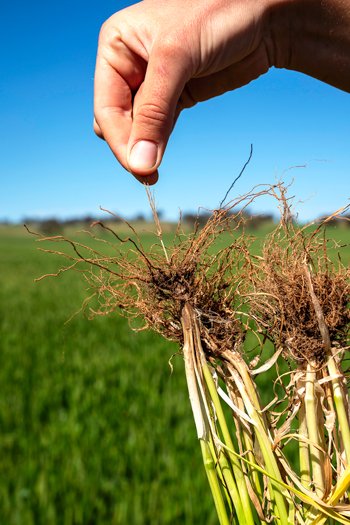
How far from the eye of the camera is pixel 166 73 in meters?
0.96

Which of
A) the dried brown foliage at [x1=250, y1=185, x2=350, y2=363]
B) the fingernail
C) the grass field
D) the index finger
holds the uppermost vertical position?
the index finger

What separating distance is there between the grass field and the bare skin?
2.43m

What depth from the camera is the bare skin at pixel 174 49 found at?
97cm

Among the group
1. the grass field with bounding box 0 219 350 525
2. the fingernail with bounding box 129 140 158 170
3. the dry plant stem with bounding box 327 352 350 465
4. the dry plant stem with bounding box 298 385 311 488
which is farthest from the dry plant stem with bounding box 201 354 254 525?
the grass field with bounding box 0 219 350 525

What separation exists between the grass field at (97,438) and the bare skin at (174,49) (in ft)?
7.98

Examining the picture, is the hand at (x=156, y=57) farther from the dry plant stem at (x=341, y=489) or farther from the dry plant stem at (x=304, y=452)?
the dry plant stem at (x=341, y=489)

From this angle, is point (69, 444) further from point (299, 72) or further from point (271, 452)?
point (299, 72)

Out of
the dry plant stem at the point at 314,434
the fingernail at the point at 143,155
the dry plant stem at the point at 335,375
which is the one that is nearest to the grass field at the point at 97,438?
the dry plant stem at the point at 314,434

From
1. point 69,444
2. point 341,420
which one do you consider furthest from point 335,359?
point 69,444

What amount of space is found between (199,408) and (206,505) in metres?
2.12

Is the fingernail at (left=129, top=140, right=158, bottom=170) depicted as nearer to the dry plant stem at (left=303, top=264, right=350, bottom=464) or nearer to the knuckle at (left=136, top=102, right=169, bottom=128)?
the knuckle at (left=136, top=102, right=169, bottom=128)

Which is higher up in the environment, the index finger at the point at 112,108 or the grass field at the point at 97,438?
the index finger at the point at 112,108

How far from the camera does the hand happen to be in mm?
970

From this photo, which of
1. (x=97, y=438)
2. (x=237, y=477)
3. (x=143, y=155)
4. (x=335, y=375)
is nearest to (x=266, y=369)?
(x=335, y=375)
